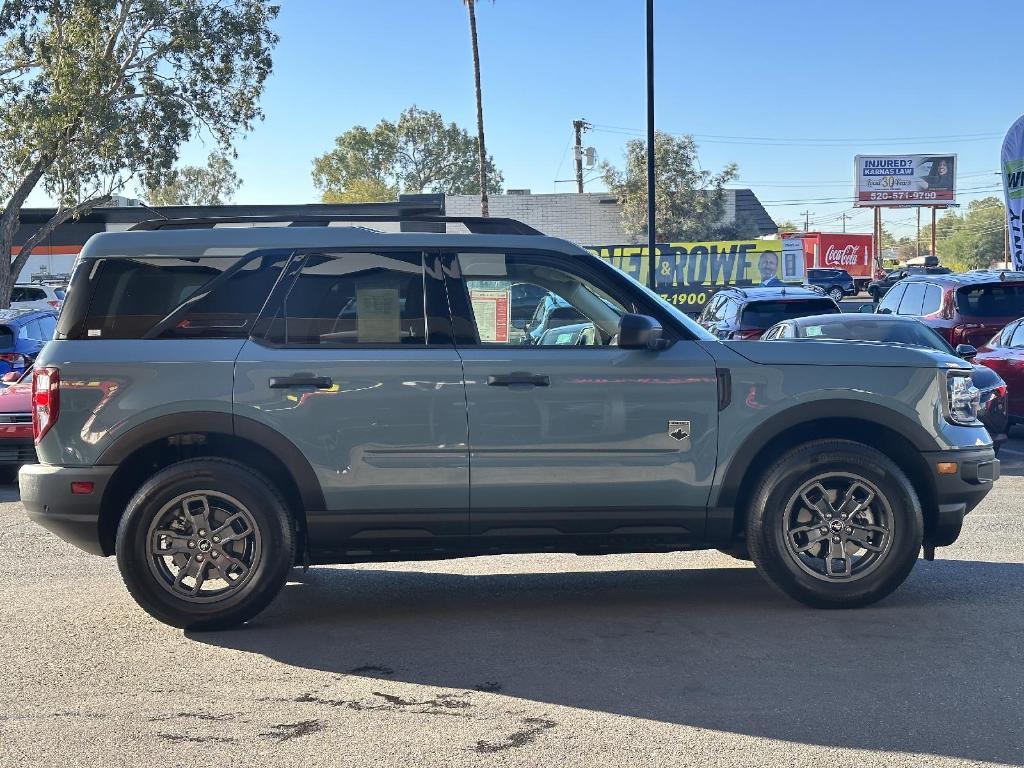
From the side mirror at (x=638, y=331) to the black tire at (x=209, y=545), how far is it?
6.08ft

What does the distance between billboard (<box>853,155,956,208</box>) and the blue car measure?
81.1 m

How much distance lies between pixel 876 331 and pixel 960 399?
266 inches

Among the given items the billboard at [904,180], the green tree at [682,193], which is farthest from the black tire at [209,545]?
the billboard at [904,180]

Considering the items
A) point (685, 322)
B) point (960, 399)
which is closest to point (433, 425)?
point (685, 322)

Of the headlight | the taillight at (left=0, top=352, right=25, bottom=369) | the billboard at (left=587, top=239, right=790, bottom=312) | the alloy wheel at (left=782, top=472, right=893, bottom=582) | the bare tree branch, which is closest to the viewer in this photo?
the alloy wheel at (left=782, top=472, right=893, bottom=582)

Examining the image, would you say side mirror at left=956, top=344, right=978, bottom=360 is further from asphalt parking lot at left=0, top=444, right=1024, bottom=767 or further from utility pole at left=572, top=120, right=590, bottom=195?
utility pole at left=572, top=120, right=590, bottom=195

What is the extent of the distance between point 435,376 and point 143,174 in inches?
1176

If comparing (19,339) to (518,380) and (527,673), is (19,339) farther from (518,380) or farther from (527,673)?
(527,673)

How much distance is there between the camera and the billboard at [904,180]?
87.6 metres

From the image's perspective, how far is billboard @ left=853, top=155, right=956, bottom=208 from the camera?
87.6m

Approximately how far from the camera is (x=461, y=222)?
629 cm

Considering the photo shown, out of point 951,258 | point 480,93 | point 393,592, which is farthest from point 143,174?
point 951,258

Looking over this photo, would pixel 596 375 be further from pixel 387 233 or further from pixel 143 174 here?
pixel 143 174

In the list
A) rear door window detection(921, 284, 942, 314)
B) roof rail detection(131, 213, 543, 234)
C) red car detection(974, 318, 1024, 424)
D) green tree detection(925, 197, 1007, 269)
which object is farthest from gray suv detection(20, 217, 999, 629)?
green tree detection(925, 197, 1007, 269)
